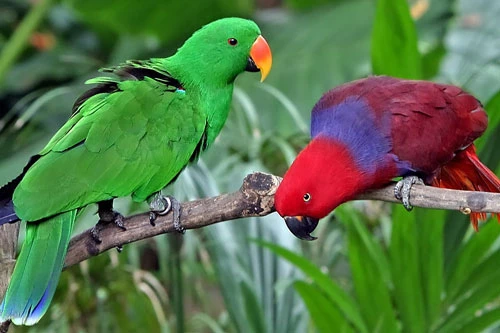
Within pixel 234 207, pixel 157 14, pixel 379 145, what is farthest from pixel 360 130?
pixel 157 14

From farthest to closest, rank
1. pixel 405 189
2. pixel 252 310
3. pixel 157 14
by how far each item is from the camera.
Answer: pixel 157 14 → pixel 252 310 → pixel 405 189

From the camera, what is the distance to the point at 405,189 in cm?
118

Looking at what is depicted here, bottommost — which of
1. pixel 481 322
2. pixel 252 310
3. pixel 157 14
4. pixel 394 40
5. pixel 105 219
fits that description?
pixel 481 322

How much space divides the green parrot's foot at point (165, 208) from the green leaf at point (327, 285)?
240 mm

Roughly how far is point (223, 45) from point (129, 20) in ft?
4.76

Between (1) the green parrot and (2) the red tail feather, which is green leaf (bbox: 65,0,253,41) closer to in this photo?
(1) the green parrot

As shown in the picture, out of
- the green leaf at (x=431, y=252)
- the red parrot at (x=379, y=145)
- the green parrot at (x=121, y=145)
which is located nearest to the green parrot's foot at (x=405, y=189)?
the red parrot at (x=379, y=145)

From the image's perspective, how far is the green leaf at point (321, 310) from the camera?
53.9 inches

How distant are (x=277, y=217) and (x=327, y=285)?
0.33 m

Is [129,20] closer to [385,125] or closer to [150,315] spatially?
[150,315]

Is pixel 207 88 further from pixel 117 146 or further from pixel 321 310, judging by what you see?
pixel 321 310

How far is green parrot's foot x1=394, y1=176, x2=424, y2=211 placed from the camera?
115 centimetres

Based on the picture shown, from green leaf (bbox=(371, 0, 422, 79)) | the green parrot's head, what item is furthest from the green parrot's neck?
green leaf (bbox=(371, 0, 422, 79))

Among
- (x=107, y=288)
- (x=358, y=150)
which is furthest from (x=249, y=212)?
(x=107, y=288)
